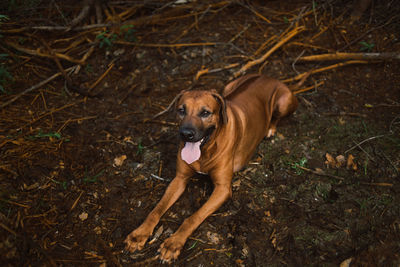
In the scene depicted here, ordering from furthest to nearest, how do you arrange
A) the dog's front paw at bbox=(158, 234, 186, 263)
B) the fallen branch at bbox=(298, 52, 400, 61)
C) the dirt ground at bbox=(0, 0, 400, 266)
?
the fallen branch at bbox=(298, 52, 400, 61)
the dirt ground at bbox=(0, 0, 400, 266)
the dog's front paw at bbox=(158, 234, 186, 263)

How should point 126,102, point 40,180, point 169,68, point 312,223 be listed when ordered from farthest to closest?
point 169,68, point 126,102, point 40,180, point 312,223

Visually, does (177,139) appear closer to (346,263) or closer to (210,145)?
(210,145)

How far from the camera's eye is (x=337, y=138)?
3643 millimetres

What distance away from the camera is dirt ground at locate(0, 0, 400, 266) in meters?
2.60

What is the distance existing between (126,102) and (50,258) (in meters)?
2.45

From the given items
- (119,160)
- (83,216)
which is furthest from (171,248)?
(119,160)


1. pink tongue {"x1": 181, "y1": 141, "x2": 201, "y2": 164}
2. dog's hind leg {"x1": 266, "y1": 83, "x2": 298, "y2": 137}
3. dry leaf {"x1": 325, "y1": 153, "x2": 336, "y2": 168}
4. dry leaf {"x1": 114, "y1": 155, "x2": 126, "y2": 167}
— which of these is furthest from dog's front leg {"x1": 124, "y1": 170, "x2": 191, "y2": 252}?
dry leaf {"x1": 325, "y1": 153, "x2": 336, "y2": 168}

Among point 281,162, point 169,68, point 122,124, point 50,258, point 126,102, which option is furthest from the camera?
point 169,68

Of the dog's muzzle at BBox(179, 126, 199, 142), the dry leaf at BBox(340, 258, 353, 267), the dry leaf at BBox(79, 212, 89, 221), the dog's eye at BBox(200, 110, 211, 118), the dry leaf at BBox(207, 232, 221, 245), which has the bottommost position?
the dry leaf at BBox(207, 232, 221, 245)

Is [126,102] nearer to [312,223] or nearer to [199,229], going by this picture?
[199,229]

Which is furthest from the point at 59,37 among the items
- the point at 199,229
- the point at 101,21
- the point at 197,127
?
the point at 199,229

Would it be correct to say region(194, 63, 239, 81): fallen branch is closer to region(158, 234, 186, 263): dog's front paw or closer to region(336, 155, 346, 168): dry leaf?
region(336, 155, 346, 168): dry leaf

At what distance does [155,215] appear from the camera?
2.75m

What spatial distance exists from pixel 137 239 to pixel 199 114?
1.32 m
